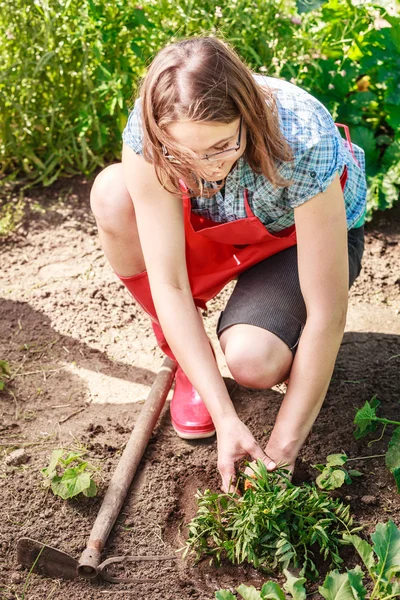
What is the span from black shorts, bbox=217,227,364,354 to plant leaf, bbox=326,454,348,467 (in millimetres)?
324

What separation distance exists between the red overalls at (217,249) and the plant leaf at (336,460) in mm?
650

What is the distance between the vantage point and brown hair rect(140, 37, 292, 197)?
162 cm

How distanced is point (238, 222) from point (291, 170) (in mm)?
308

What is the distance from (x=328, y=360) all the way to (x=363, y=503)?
1.49ft

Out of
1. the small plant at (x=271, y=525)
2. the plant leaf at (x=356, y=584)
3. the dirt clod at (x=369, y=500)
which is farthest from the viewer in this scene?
the dirt clod at (x=369, y=500)

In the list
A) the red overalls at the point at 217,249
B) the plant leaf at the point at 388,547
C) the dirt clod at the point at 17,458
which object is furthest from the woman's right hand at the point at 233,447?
the dirt clod at the point at 17,458

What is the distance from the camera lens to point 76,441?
7.73 ft

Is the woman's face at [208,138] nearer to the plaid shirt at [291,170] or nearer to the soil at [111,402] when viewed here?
the plaid shirt at [291,170]

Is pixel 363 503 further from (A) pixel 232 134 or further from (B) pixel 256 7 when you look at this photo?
(B) pixel 256 7

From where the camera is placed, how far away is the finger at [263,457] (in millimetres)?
1871

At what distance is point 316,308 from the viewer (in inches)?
74.8

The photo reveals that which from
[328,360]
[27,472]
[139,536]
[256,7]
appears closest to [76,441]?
[27,472]

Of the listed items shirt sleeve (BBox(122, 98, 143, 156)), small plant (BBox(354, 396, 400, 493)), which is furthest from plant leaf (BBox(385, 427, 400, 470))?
shirt sleeve (BBox(122, 98, 143, 156))

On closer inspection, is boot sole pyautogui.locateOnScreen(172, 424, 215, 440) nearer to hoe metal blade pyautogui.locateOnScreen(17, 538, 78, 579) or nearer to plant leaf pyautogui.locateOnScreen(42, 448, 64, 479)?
plant leaf pyautogui.locateOnScreen(42, 448, 64, 479)
